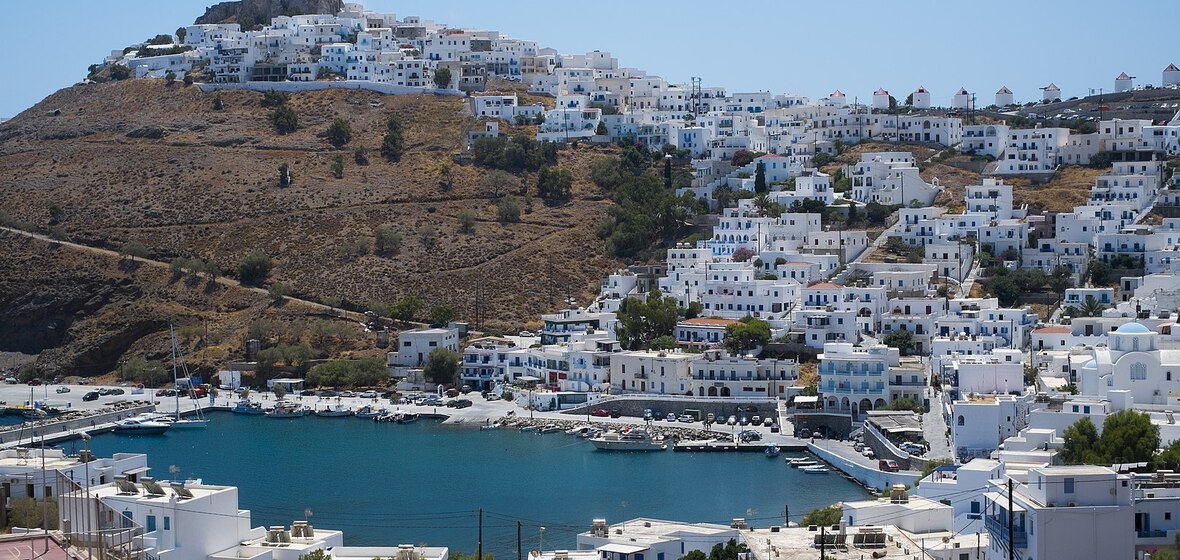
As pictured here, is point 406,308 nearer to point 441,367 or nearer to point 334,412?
point 441,367

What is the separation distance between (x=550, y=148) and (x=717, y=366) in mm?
21858

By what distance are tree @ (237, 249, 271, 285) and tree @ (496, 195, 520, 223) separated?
25.7 feet

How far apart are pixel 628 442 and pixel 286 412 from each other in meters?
10.5

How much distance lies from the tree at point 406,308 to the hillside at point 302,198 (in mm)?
1683

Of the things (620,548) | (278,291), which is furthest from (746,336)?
(620,548)

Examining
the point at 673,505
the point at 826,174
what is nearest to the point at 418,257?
the point at 826,174

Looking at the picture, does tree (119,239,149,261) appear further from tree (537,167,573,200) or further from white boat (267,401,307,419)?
tree (537,167,573,200)

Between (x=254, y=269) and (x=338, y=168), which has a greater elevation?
(x=338, y=168)

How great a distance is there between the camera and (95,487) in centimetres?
2202

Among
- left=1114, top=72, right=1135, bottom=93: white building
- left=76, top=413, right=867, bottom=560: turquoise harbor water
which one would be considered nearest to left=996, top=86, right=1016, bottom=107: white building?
left=1114, top=72, right=1135, bottom=93: white building

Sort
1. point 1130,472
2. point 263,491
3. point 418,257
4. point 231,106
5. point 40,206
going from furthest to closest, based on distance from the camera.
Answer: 1. point 231,106
2. point 40,206
3. point 418,257
4. point 263,491
5. point 1130,472

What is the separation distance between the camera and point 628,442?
39469 millimetres

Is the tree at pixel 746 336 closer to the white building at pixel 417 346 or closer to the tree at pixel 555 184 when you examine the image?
the white building at pixel 417 346

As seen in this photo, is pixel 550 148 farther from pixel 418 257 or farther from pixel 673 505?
pixel 673 505
